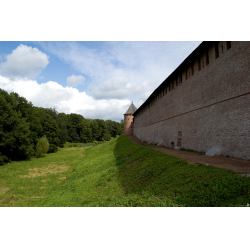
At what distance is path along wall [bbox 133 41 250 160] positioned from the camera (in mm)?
6895

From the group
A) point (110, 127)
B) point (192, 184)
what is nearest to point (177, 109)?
point (192, 184)

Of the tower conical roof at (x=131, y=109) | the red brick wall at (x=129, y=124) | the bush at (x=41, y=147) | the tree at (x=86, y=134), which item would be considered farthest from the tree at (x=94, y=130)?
the bush at (x=41, y=147)

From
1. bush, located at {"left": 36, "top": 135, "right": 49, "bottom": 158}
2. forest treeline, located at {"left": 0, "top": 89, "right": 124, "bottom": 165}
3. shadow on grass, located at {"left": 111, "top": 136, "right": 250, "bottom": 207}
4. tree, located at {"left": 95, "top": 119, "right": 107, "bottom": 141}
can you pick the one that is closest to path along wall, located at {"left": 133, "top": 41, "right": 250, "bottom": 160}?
shadow on grass, located at {"left": 111, "top": 136, "right": 250, "bottom": 207}

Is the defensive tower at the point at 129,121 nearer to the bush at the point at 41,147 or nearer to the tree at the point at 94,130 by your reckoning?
the tree at the point at 94,130

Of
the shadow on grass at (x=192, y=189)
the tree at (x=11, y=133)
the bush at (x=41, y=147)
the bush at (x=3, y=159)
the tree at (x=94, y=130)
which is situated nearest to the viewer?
the shadow on grass at (x=192, y=189)

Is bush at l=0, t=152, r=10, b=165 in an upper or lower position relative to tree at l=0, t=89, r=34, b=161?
lower

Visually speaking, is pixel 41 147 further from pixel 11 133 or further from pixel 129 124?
pixel 129 124

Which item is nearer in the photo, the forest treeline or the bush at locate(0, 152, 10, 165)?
the bush at locate(0, 152, 10, 165)

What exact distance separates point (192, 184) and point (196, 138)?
594cm

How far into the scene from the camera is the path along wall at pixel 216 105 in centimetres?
689

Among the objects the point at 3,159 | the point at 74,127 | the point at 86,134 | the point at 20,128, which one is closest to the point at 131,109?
the point at 86,134

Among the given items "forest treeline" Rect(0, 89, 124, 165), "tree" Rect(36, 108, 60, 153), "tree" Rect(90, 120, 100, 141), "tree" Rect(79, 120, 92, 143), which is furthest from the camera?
"tree" Rect(90, 120, 100, 141)

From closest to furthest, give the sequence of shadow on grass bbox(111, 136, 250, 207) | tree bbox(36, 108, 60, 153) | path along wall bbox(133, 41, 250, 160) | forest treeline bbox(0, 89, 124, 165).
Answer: shadow on grass bbox(111, 136, 250, 207)
path along wall bbox(133, 41, 250, 160)
forest treeline bbox(0, 89, 124, 165)
tree bbox(36, 108, 60, 153)

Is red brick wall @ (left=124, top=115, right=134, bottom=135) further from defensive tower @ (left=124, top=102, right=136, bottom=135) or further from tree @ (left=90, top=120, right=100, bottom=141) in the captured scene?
tree @ (left=90, top=120, right=100, bottom=141)
